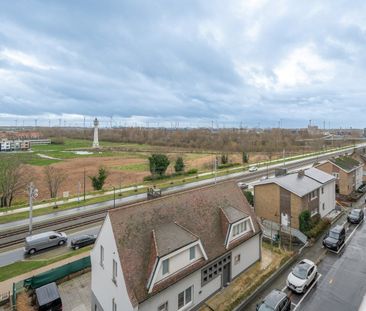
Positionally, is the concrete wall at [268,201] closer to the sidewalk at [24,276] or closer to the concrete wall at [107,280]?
the sidewalk at [24,276]

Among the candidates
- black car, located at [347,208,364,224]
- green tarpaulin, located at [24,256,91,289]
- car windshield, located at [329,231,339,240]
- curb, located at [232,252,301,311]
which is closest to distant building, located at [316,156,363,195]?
black car, located at [347,208,364,224]

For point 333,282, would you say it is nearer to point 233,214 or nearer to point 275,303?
point 275,303

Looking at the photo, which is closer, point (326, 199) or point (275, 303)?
point (275, 303)

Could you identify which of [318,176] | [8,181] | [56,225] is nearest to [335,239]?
[318,176]

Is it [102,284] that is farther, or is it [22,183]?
[22,183]

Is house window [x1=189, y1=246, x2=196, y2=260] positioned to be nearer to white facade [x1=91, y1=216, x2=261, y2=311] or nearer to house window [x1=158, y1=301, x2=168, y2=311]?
white facade [x1=91, y1=216, x2=261, y2=311]

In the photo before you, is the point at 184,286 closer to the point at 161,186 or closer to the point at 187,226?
the point at 187,226

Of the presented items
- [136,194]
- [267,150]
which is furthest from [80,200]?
[267,150]
